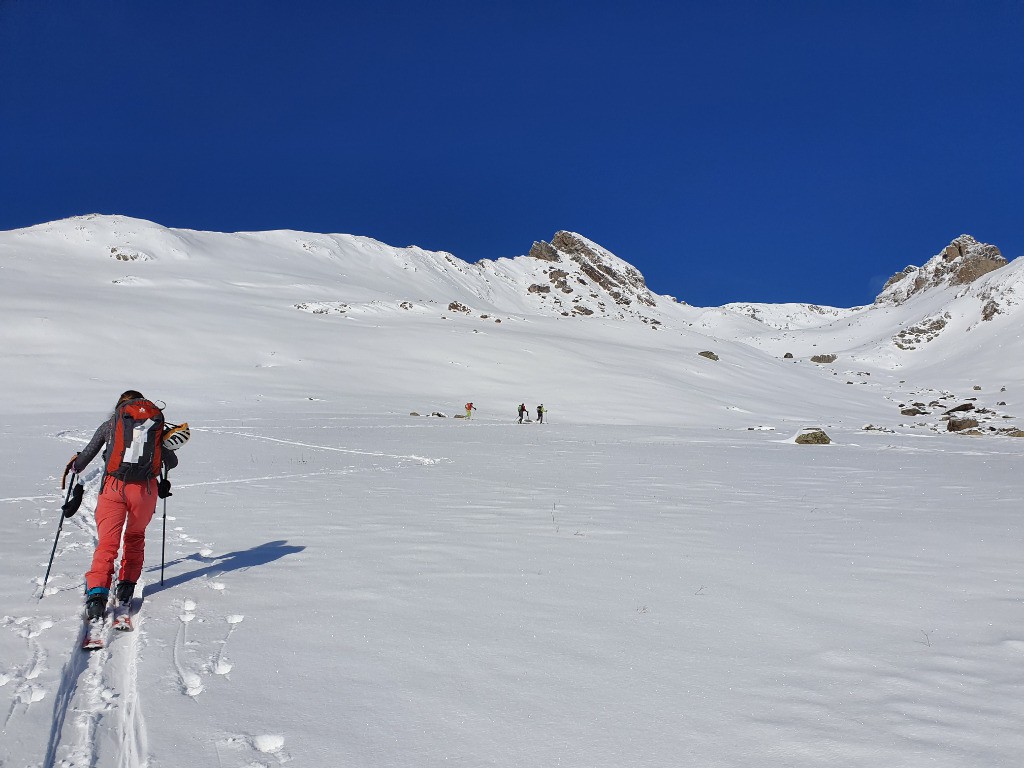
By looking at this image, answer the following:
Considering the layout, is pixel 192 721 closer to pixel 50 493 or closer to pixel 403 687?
pixel 403 687

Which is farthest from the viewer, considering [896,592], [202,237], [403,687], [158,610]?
[202,237]

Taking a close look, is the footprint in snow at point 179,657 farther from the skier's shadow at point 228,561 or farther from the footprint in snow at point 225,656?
the skier's shadow at point 228,561

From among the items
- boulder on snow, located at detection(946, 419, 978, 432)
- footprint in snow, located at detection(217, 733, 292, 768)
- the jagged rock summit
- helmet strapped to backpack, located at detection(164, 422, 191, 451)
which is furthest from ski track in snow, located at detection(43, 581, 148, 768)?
the jagged rock summit

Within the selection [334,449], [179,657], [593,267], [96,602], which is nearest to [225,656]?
[179,657]

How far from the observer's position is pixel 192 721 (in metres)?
3.63

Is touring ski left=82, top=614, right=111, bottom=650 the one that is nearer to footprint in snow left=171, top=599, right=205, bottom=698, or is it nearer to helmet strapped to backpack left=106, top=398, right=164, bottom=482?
footprint in snow left=171, top=599, right=205, bottom=698

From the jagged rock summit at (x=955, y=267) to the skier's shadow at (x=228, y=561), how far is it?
13599 cm

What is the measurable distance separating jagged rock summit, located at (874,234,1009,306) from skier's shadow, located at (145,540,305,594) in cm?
13599

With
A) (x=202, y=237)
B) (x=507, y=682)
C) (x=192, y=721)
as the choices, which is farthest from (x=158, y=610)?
(x=202, y=237)

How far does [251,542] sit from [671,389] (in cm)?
4144

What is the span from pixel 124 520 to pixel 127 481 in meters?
0.42

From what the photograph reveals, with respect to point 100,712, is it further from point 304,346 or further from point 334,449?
point 304,346

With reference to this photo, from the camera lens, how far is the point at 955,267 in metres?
126

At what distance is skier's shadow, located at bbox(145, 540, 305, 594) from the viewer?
21.1ft
